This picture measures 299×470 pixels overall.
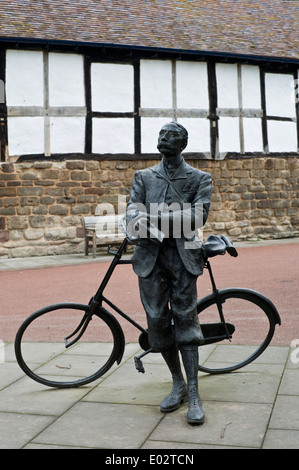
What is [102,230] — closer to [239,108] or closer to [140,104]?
[140,104]

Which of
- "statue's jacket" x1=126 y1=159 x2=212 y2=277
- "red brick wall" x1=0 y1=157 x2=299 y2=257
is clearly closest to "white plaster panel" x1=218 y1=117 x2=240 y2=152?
"red brick wall" x1=0 y1=157 x2=299 y2=257

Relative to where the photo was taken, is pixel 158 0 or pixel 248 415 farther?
pixel 158 0

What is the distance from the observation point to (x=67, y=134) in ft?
43.2

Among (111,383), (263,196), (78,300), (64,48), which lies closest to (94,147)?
(64,48)

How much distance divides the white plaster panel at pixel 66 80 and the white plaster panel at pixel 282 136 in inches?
211

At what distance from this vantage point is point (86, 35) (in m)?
13.1

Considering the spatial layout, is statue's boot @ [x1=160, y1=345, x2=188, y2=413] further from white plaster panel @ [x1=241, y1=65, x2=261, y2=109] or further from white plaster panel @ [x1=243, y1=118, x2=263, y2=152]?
white plaster panel @ [x1=241, y1=65, x2=261, y2=109]

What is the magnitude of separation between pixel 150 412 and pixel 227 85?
12.3 meters

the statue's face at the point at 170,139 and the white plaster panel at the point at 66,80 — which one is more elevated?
the white plaster panel at the point at 66,80

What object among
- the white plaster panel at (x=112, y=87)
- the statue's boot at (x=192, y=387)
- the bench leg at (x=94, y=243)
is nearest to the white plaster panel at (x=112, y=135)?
the white plaster panel at (x=112, y=87)

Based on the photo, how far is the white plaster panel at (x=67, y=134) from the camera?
13047 mm

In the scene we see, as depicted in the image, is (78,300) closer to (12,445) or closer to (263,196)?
(12,445)

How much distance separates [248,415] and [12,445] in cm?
143

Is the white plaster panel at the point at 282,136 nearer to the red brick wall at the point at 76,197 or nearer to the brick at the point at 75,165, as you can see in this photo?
the red brick wall at the point at 76,197
